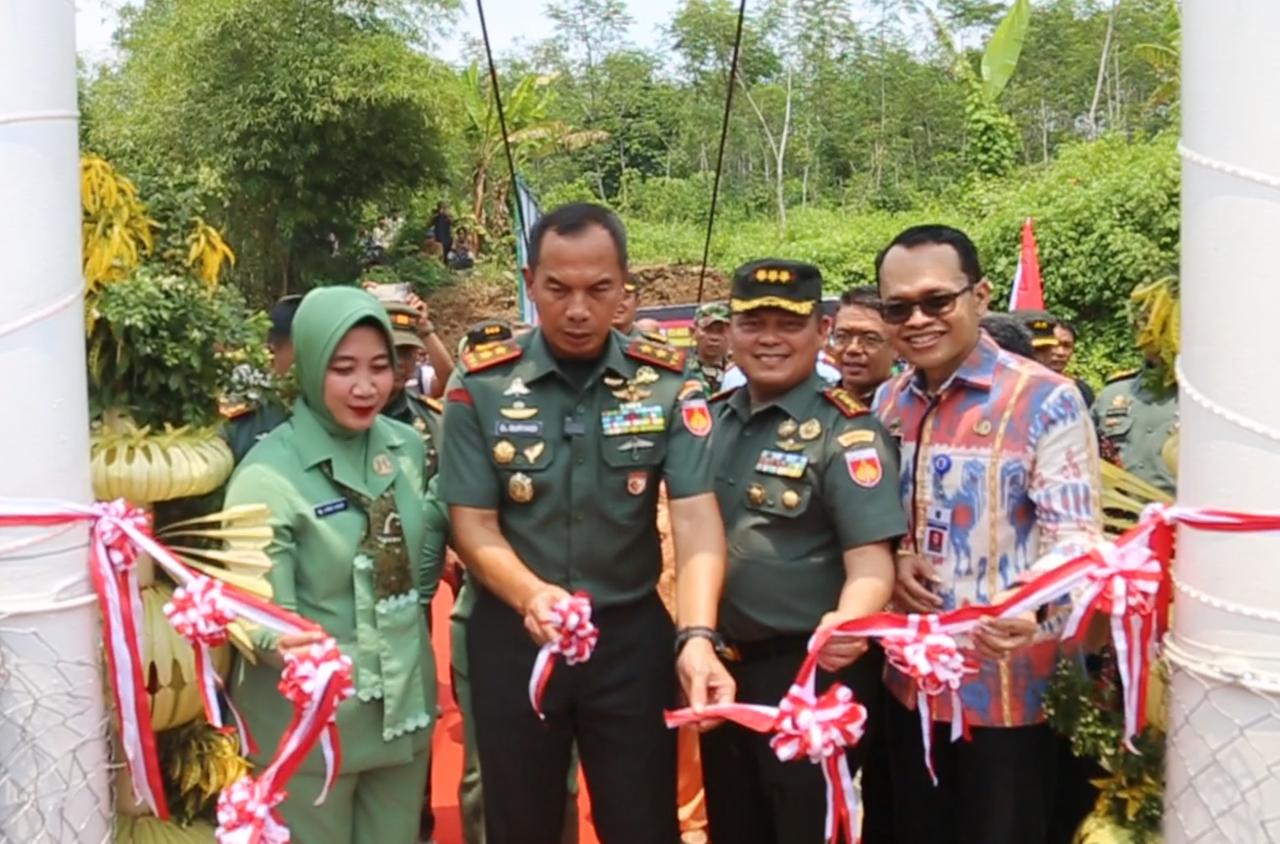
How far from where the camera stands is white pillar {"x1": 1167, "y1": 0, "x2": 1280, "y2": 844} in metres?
1.54

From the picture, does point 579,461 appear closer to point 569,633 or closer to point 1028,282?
point 569,633

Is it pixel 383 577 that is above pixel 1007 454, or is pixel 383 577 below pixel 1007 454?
below

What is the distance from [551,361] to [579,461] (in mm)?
228

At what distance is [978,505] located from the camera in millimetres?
2492

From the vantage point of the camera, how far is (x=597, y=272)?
100 inches

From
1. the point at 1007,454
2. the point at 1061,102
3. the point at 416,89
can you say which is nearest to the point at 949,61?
the point at 1061,102

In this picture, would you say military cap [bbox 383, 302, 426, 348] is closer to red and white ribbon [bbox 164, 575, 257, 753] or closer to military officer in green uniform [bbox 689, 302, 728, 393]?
military officer in green uniform [bbox 689, 302, 728, 393]

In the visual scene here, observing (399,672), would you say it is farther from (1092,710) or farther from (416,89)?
(416,89)

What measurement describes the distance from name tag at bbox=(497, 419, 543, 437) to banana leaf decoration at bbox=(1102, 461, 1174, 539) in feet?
3.78

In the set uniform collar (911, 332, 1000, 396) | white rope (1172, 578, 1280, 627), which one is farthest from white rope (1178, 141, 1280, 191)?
uniform collar (911, 332, 1000, 396)

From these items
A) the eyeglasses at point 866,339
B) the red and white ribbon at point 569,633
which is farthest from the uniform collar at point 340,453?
the eyeglasses at point 866,339

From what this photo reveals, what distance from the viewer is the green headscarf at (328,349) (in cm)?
261

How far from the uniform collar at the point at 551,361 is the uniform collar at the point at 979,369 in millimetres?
689

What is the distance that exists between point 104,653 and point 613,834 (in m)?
1.24
